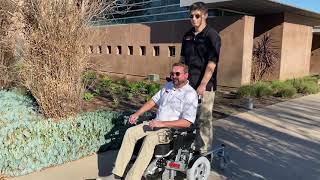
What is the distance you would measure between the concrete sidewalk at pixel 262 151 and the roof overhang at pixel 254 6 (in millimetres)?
4211

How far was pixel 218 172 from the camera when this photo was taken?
504 centimetres

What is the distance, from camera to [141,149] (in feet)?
13.1

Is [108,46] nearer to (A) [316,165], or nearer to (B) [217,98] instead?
(B) [217,98]

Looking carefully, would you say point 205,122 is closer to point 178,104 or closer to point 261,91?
point 178,104

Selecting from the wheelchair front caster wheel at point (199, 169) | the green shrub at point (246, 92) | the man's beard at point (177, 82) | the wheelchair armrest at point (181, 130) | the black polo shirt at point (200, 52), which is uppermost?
the black polo shirt at point (200, 52)

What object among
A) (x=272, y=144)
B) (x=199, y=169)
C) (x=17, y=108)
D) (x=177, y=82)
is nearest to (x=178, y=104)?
(x=177, y=82)

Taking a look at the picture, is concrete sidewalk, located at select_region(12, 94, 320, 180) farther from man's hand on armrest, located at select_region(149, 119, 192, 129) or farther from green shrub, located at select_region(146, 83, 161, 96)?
green shrub, located at select_region(146, 83, 161, 96)

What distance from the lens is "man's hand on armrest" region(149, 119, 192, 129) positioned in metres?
4.09

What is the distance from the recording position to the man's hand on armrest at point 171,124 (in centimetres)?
409

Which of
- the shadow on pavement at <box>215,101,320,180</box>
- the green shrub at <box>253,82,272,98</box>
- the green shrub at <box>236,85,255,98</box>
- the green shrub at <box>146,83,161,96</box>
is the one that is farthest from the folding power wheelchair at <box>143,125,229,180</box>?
the green shrub at <box>253,82,272,98</box>

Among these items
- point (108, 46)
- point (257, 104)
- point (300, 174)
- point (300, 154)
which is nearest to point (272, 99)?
point (257, 104)

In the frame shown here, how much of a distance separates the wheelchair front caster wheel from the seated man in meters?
0.42

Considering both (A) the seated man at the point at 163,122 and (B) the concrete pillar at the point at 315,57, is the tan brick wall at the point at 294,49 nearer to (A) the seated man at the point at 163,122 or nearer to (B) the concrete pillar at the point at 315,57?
(B) the concrete pillar at the point at 315,57

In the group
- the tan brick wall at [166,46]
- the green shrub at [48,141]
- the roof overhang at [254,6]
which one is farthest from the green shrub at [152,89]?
the green shrub at [48,141]
